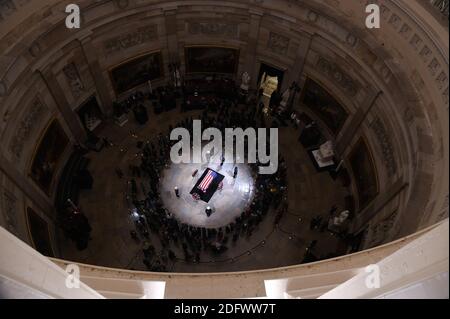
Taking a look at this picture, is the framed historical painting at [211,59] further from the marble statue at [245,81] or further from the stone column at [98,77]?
the stone column at [98,77]

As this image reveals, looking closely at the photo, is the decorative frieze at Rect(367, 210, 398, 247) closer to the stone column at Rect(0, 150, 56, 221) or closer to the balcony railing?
the balcony railing

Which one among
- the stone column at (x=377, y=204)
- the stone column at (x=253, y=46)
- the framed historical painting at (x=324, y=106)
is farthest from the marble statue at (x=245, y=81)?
the stone column at (x=377, y=204)

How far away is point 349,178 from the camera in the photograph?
1473 cm

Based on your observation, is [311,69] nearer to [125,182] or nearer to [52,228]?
[125,182]

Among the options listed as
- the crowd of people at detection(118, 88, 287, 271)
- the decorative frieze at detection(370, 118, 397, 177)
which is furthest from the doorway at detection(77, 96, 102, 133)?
the decorative frieze at detection(370, 118, 397, 177)

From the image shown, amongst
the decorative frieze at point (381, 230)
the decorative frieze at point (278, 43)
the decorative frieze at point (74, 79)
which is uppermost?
the decorative frieze at point (278, 43)

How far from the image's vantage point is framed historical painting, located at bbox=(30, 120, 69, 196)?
42.1 feet

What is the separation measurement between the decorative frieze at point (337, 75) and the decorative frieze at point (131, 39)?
630cm

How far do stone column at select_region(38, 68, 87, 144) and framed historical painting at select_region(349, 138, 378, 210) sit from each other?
34.1 feet

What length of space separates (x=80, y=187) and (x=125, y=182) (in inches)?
65.2

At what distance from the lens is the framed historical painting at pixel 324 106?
14.5m
